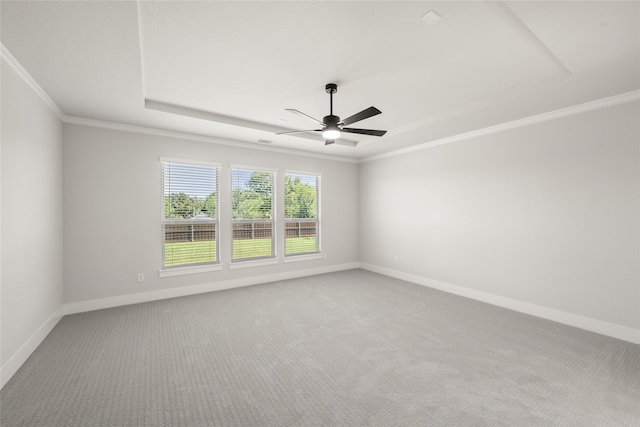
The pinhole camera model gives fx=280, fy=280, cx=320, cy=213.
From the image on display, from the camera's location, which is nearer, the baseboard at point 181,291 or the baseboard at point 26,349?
the baseboard at point 26,349

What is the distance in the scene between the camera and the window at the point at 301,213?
19.6ft

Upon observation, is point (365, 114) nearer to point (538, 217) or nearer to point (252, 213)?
point (538, 217)

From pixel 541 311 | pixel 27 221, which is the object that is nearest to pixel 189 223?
pixel 27 221

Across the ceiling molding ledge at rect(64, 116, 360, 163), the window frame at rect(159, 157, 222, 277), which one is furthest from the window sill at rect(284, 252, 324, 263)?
the ceiling molding ledge at rect(64, 116, 360, 163)

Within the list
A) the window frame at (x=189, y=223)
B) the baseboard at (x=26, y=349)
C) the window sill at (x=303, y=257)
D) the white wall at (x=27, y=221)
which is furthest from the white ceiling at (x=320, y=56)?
the window sill at (x=303, y=257)

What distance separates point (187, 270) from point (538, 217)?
544cm

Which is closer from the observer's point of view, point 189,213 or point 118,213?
point 118,213

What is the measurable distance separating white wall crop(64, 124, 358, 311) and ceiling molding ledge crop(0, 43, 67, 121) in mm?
608

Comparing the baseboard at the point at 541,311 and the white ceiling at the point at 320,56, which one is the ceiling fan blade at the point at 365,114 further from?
the baseboard at the point at 541,311

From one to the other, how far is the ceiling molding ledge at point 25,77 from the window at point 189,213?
1.47 meters

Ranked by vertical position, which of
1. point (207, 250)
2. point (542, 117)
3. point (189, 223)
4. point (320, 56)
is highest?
point (320, 56)

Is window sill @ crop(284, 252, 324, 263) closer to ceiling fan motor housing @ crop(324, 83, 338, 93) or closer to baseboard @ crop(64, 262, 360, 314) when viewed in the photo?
baseboard @ crop(64, 262, 360, 314)

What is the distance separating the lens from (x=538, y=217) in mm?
3895

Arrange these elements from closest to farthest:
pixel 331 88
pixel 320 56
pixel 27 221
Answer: pixel 320 56 → pixel 27 221 → pixel 331 88
